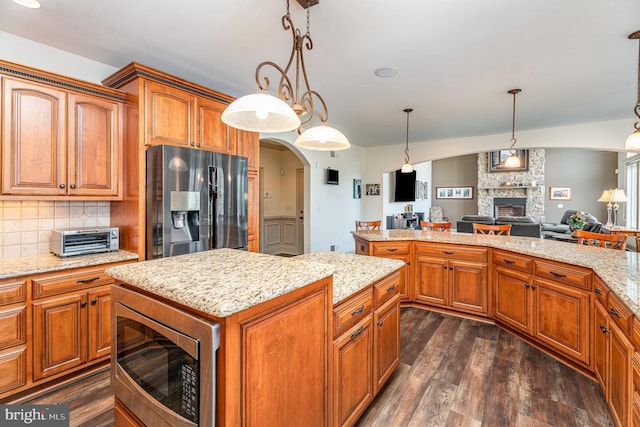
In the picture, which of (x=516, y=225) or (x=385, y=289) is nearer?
(x=385, y=289)

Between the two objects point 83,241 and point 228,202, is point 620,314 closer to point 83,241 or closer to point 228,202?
point 228,202

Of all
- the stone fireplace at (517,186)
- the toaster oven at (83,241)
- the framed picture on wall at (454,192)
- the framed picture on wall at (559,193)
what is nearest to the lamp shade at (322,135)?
the toaster oven at (83,241)

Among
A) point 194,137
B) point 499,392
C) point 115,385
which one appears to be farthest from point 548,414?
point 194,137

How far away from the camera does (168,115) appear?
2.62 meters

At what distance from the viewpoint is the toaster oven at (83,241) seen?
230 cm

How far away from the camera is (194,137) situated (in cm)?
280

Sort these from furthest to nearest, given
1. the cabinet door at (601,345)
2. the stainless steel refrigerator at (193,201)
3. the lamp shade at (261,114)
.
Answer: the stainless steel refrigerator at (193,201) → the cabinet door at (601,345) → the lamp shade at (261,114)

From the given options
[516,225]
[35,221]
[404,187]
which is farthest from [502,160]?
[35,221]

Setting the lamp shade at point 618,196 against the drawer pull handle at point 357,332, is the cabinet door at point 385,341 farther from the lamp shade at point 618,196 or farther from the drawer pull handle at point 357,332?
the lamp shade at point 618,196

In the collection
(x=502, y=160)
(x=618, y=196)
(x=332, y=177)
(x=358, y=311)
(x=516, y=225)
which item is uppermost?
(x=502, y=160)

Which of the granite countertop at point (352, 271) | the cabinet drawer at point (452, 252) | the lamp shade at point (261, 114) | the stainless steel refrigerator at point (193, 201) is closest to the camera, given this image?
the lamp shade at point (261, 114)

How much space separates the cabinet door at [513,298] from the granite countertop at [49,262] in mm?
3424

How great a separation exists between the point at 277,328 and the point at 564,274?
2467 millimetres

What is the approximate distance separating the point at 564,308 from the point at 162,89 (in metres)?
3.81
